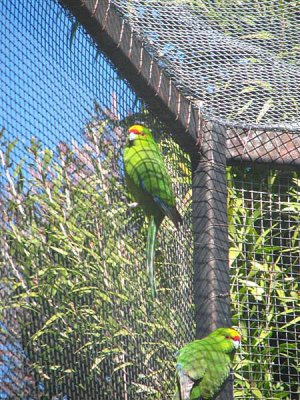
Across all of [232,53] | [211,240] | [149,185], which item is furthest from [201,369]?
[232,53]

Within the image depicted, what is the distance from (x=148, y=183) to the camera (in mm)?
1556

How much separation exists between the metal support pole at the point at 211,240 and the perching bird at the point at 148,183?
0.05 metres

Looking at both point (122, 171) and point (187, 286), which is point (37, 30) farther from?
point (187, 286)

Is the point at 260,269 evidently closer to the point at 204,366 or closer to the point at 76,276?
the point at 204,366

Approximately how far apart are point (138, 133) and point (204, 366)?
40 centimetres

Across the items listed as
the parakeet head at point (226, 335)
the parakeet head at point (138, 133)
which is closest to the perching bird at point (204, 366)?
the parakeet head at point (226, 335)

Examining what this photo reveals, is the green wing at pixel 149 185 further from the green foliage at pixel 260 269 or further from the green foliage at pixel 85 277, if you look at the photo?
the green foliage at pixel 260 269

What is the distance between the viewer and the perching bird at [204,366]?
1472 mm

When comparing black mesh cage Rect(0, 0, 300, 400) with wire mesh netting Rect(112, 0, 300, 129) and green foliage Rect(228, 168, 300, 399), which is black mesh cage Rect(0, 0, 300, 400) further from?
green foliage Rect(228, 168, 300, 399)

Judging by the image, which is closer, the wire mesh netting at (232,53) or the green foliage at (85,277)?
the green foliage at (85,277)

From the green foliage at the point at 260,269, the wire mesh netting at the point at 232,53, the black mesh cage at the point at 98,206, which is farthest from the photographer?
the green foliage at the point at 260,269

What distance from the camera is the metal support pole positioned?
4.92 ft

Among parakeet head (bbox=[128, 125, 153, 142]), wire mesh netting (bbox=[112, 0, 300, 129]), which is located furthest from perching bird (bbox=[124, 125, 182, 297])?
wire mesh netting (bbox=[112, 0, 300, 129])

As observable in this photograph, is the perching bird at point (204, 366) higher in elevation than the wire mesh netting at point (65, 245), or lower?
lower
